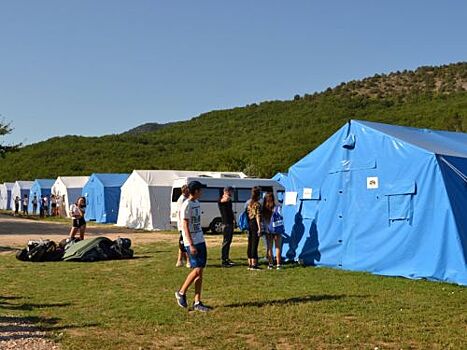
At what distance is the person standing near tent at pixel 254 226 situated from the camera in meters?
11.9

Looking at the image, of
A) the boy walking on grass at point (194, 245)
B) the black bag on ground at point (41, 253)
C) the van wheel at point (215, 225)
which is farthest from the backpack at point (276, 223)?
the van wheel at point (215, 225)

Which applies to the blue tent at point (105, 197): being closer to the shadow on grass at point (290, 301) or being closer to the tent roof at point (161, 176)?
the tent roof at point (161, 176)

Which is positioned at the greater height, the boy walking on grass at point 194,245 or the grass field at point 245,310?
the boy walking on grass at point 194,245

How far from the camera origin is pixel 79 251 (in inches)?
568

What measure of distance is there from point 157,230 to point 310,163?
14866 mm

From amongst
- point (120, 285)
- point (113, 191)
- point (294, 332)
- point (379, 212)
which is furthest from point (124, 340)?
point (113, 191)

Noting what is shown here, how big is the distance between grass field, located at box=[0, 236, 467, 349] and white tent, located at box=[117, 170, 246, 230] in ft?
48.2

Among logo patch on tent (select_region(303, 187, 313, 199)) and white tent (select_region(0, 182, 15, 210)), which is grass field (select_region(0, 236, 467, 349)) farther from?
white tent (select_region(0, 182, 15, 210))

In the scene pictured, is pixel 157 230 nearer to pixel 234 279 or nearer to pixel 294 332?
pixel 234 279

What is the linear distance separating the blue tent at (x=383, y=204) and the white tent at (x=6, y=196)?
48786 mm

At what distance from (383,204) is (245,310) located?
442 cm

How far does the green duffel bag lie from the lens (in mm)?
14352

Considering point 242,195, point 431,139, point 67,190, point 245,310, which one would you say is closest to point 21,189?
point 67,190

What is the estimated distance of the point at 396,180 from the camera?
11055mm
